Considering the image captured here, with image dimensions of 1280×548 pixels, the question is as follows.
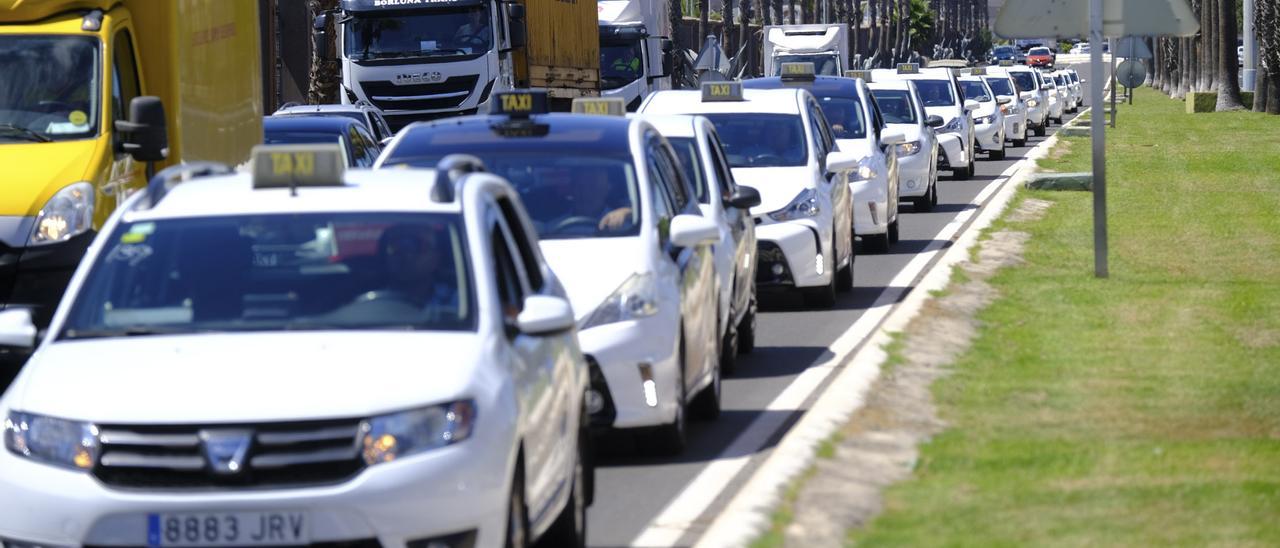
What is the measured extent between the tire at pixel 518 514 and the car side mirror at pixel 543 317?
457 millimetres

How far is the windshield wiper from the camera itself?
13.5 m

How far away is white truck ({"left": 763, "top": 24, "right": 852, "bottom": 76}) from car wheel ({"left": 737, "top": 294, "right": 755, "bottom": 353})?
44666 millimetres

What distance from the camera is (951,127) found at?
3409cm

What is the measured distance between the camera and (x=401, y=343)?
7172 mm

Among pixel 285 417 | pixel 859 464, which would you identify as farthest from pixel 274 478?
pixel 859 464

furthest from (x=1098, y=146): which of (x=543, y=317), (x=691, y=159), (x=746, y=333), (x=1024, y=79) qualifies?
(x=1024, y=79)

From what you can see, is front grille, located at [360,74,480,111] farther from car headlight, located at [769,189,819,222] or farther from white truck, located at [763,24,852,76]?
white truck, located at [763,24,852,76]

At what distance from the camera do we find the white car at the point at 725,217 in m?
13.0

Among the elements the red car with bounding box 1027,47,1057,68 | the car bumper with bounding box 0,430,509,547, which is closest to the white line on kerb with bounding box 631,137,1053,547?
the car bumper with bounding box 0,430,509,547

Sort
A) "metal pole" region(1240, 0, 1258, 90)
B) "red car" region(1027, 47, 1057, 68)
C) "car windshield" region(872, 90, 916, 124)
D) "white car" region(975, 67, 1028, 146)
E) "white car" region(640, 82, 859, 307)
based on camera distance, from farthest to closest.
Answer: "red car" region(1027, 47, 1057, 68)
"metal pole" region(1240, 0, 1258, 90)
"white car" region(975, 67, 1028, 146)
"car windshield" region(872, 90, 916, 124)
"white car" region(640, 82, 859, 307)

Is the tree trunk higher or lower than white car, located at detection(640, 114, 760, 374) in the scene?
lower

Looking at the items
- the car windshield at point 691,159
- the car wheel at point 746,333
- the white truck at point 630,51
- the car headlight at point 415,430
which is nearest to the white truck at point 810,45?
the white truck at point 630,51

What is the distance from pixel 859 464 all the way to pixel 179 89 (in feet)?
A: 20.5

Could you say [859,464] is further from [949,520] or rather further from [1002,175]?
[1002,175]
